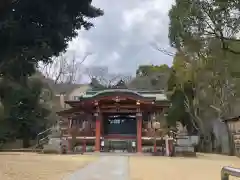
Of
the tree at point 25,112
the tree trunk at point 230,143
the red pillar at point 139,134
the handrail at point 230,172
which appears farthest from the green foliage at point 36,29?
the tree trunk at point 230,143

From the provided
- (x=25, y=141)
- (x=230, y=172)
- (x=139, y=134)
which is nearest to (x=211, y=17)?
(x=230, y=172)

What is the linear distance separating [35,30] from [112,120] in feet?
57.3

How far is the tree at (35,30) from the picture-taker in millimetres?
11836

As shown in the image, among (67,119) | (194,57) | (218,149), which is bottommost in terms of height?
(218,149)

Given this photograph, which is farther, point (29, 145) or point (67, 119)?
point (29, 145)

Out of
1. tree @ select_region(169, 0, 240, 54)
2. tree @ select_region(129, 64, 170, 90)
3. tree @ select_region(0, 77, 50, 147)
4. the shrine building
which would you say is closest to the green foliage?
tree @ select_region(169, 0, 240, 54)

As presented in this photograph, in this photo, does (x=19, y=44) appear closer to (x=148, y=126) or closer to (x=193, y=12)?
(x=193, y=12)

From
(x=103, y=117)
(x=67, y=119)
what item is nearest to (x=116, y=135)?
(x=103, y=117)

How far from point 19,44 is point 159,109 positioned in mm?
17157

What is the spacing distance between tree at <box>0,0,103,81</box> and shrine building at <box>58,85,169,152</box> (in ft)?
40.5

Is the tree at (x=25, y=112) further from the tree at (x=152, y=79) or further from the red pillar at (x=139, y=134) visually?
the tree at (x=152, y=79)

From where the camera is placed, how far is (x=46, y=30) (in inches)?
495

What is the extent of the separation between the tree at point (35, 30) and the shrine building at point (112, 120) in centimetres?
1234

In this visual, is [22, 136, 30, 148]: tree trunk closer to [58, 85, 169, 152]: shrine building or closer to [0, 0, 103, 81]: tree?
[58, 85, 169, 152]: shrine building
